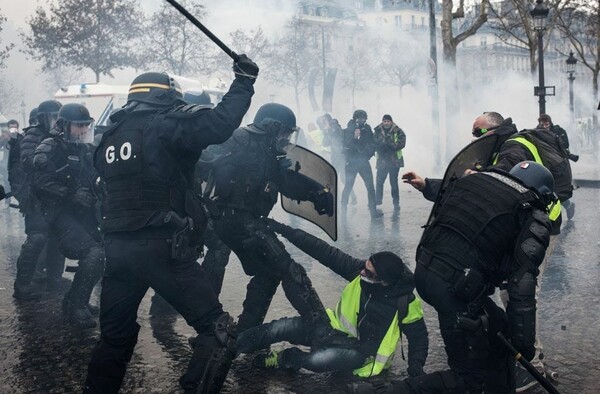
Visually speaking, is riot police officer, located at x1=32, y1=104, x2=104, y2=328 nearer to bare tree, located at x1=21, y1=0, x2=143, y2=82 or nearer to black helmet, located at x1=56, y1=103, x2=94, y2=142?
black helmet, located at x1=56, y1=103, x2=94, y2=142

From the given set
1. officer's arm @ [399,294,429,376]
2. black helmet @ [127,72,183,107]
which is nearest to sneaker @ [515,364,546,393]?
officer's arm @ [399,294,429,376]

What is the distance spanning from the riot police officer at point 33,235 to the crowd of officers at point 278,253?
7.92ft

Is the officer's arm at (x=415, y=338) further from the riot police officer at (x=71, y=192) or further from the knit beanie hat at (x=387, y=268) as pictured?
the riot police officer at (x=71, y=192)

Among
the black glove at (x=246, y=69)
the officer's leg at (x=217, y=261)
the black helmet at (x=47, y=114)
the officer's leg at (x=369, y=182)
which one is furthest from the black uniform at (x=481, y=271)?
the officer's leg at (x=369, y=182)

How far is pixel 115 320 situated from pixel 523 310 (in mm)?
1972

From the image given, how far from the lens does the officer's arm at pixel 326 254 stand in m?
5.35

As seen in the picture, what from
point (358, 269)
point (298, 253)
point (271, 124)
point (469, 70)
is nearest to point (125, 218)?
point (271, 124)

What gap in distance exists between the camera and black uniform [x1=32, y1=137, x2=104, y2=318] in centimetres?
651

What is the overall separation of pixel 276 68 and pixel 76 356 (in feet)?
139

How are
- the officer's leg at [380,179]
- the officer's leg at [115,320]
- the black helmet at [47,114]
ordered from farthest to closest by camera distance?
1. the officer's leg at [380,179]
2. the black helmet at [47,114]
3. the officer's leg at [115,320]

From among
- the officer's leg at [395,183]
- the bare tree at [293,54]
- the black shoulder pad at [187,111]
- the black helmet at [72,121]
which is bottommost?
the officer's leg at [395,183]

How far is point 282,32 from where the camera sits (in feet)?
155

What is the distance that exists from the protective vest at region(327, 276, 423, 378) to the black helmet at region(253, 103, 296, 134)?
3.69 ft

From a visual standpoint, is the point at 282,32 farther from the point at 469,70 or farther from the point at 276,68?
the point at 469,70
